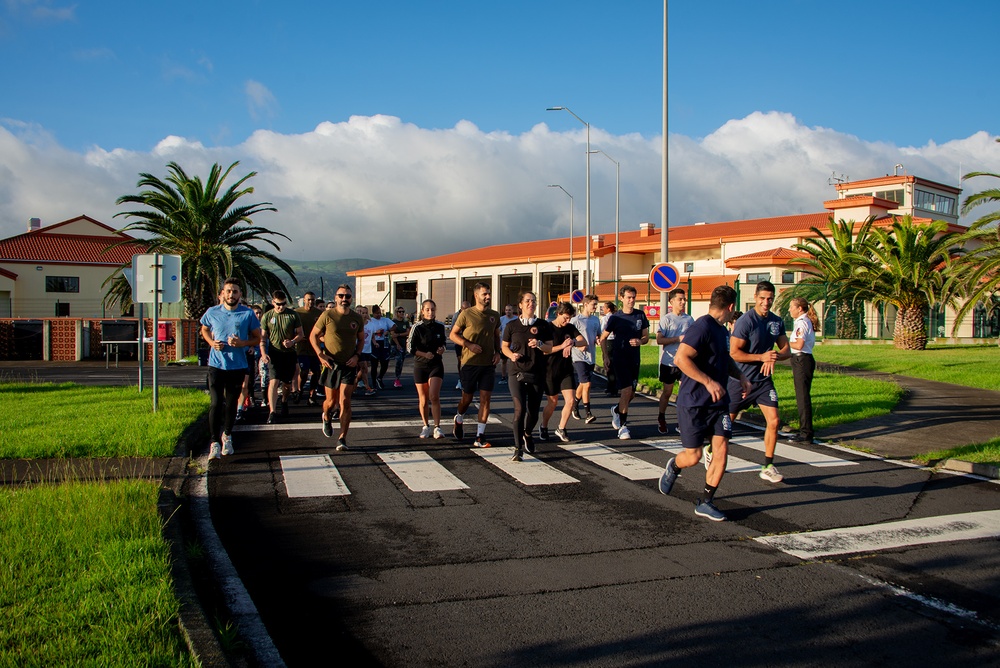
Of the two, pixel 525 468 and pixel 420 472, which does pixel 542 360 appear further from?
pixel 420 472

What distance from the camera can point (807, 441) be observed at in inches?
415

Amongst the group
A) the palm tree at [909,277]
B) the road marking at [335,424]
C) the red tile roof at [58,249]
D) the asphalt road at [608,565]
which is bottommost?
the asphalt road at [608,565]

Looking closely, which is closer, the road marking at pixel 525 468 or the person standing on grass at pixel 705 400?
the person standing on grass at pixel 705 400

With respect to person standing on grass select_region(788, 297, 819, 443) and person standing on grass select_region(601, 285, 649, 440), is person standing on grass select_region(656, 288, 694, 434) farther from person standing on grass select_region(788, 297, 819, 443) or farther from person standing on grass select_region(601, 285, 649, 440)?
person standing on grass select_region(788, 297, 819, 443)

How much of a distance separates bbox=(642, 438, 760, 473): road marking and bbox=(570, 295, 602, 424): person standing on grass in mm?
1882

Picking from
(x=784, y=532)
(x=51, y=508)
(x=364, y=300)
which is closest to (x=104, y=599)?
(x=51, y=508)

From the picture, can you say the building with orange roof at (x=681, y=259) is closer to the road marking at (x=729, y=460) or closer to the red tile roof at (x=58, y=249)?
the red tile roof at (x=58, y=249)

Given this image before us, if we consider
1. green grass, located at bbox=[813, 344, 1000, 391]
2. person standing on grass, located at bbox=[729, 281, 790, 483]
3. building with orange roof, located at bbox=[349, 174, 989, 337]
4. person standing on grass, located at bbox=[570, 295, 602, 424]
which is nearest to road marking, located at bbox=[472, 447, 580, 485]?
person standing on grass, located at bbox=[729, 281, 790, 483]

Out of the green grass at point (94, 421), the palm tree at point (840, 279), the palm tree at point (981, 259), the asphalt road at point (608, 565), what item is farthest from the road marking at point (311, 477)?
the palm tree at point (840, 279)

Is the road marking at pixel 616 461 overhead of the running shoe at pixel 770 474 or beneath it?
beneath

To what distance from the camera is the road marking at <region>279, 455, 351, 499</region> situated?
24.6 ft

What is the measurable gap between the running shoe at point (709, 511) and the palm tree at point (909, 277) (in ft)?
80.7

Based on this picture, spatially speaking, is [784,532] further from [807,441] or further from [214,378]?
[214,378]

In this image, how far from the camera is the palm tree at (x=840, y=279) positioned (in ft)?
99.5
